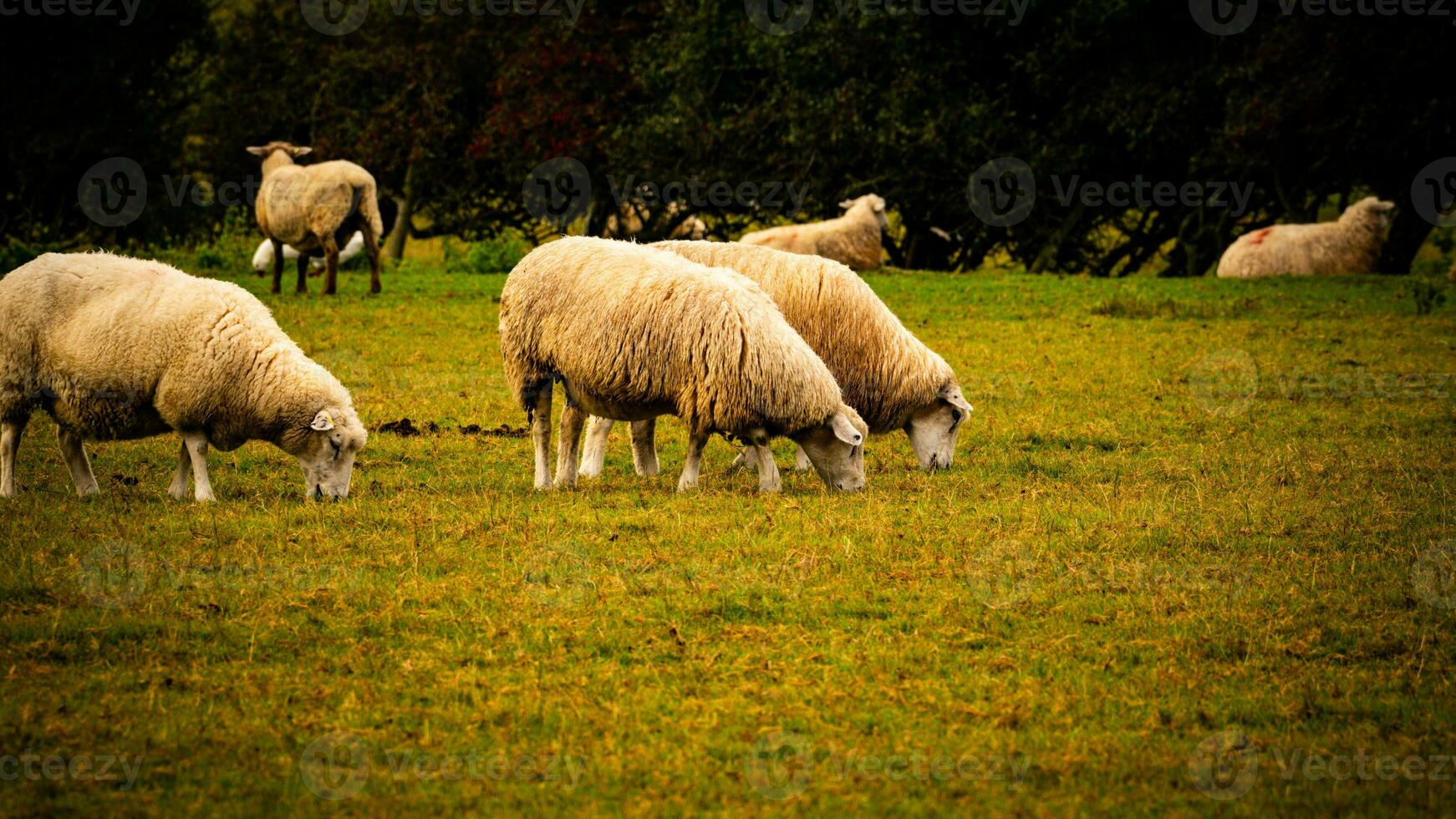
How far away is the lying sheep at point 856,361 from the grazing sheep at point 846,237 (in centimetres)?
1137

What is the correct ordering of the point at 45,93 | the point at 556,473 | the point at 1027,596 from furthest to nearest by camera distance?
the point at 45,93, the point at 556,473, the point at 1027,596

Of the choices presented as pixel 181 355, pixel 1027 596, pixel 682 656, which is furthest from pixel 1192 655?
pixel 181 355

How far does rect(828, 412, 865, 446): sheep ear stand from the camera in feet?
31.9

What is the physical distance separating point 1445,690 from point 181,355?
7.63 meters

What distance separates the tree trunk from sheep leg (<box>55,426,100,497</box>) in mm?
24035

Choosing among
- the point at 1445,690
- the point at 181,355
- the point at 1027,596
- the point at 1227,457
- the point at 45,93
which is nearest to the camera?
the point at 1445,690

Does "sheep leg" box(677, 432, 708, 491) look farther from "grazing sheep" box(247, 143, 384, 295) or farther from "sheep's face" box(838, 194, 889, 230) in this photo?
"sheep's face" box(838, 194, 889, 230)

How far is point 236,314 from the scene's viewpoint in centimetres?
980

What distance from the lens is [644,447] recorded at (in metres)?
10.9

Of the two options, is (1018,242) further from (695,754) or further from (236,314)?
(695,754)

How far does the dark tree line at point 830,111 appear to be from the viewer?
24.9m

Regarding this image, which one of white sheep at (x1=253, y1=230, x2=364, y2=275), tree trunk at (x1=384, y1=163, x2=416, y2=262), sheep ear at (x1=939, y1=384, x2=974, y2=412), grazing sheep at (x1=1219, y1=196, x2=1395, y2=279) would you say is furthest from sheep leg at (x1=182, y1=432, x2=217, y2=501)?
tree trunk at (x1=384, y1=163, x2=416, y2=262)

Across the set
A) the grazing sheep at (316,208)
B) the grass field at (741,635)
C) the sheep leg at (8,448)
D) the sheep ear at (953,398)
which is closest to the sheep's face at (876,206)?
the grazing sheep at (316,208)

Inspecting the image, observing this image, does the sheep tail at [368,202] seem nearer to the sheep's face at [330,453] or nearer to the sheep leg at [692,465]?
the sheep's face at [330,453]
